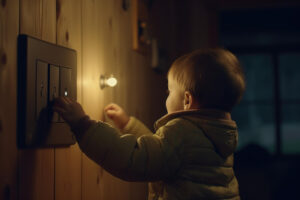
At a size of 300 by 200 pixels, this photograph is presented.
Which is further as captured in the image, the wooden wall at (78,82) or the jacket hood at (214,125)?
the jacket hood at (214,125)

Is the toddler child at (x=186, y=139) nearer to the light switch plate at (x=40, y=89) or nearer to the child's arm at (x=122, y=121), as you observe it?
the light switch plate at (x=40, y=89)

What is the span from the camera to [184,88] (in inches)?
42.4

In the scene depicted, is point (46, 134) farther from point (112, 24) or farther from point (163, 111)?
point (163, 111)

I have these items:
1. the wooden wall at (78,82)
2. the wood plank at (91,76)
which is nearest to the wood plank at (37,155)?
the wooden wall at (78,82)

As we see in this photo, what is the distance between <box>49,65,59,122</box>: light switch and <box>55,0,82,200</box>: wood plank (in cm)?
7

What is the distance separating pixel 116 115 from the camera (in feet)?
4.14

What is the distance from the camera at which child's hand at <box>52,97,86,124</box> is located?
2.77ft

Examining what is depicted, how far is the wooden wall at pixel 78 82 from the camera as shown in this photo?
707 mm

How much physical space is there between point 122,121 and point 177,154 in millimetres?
370

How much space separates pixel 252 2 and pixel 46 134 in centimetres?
235

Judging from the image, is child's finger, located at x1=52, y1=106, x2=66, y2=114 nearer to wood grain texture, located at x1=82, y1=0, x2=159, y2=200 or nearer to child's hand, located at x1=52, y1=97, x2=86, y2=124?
child's hand, located at x1=52, y1=97, x2=86, y2=124

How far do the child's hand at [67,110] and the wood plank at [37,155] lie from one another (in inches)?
3.3

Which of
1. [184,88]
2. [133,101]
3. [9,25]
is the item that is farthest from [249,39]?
[9,25]

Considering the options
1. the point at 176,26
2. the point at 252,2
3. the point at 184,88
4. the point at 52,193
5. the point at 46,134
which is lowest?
the point at 52,193
